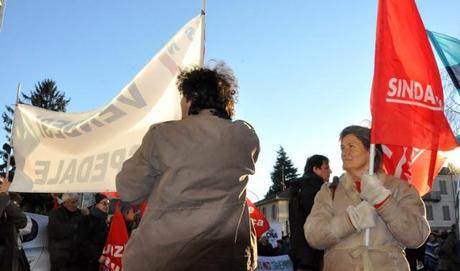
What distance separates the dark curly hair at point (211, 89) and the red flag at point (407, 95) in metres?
1.11

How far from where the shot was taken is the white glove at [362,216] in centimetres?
318

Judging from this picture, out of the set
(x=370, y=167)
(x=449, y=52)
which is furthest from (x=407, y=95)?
(x=449, y=52)

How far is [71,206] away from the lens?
816 cm

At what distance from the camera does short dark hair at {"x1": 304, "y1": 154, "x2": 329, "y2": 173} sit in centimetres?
562

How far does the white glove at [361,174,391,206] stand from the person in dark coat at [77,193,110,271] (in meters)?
5.47

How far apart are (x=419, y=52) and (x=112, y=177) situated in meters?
2.91

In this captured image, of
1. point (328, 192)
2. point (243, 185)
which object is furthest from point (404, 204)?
point (243, 185)

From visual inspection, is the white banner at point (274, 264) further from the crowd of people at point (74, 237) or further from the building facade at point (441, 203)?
the building facade at point (441, 203)

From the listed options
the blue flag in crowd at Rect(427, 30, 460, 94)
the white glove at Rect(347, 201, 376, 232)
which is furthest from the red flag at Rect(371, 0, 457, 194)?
the blue flag in crowd at Rect(427, 30, 460, 94)

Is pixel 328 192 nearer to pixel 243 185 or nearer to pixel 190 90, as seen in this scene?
pixel 243 185

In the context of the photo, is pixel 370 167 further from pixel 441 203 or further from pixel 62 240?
pixel 441 203

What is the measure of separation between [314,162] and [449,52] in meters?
2.08

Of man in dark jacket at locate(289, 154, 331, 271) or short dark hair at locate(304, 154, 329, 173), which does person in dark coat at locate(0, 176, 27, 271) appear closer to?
man in dark jacket at locate(289, 154, 331, 271)

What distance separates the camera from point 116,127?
518 centimetres
